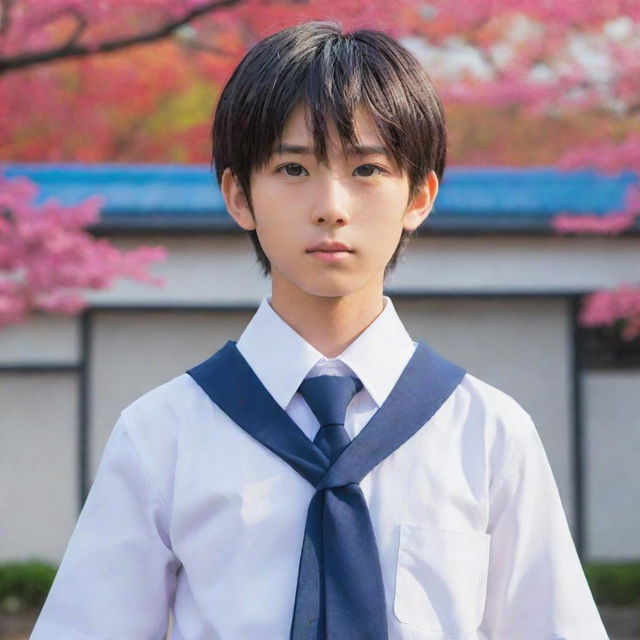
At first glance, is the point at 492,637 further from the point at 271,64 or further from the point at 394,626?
the point at 271,64

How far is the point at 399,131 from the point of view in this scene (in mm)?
2334

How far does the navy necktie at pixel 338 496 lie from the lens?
220 centimetres

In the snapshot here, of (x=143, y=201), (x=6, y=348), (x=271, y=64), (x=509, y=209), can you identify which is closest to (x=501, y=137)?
(x=509, y=209)

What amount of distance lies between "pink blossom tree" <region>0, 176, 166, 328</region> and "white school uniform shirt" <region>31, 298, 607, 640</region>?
16.5 ft

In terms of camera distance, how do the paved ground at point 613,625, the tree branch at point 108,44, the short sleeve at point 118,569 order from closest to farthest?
the short sleeve at point 118,569, the tree branch at point 108,44, the paved ground at point 613,625

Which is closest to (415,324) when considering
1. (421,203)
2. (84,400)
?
(84,400)

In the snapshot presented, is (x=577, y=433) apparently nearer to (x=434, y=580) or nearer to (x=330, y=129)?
(x=434, y=580)

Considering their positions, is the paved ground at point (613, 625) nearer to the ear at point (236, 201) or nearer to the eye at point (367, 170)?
the ear at point (236, 201)

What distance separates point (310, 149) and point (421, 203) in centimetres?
33

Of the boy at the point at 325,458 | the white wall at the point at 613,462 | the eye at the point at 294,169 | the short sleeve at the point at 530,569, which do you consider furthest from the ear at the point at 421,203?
the white wall at the point at 613,462

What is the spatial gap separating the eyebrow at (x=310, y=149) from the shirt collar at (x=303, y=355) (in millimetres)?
329

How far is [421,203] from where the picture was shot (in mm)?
2492

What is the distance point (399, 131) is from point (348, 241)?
243 mm

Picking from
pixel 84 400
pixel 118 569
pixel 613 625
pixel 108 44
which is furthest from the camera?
pixel 84 400
